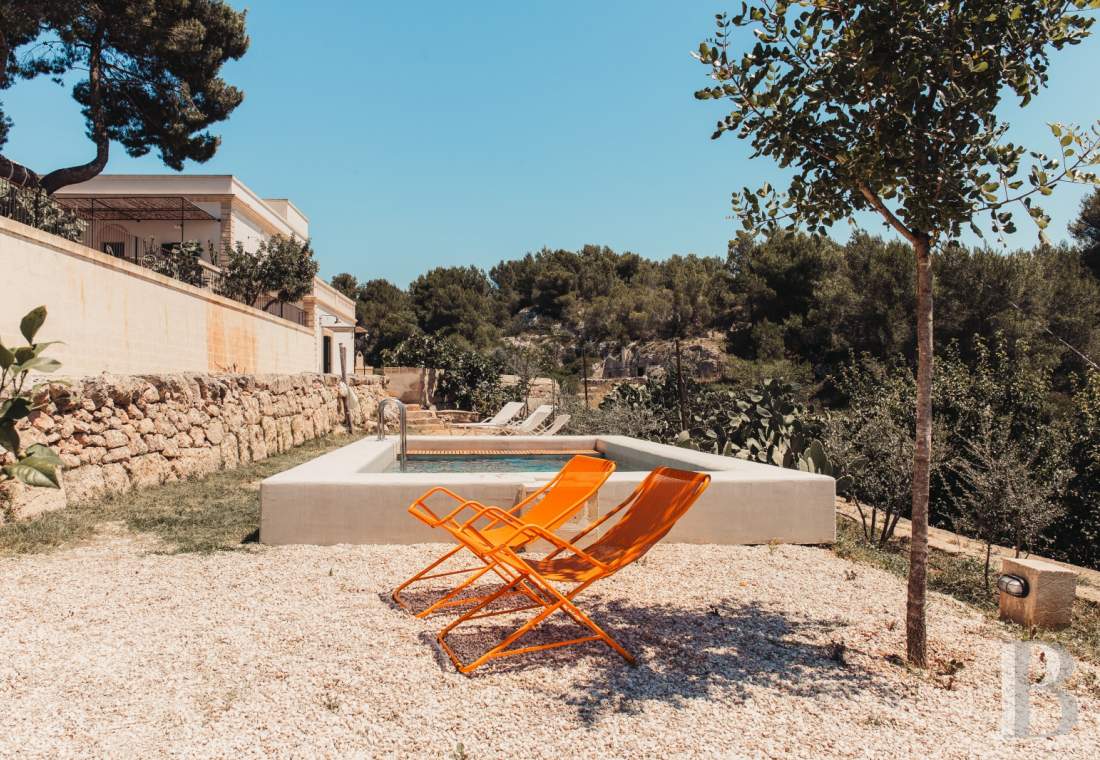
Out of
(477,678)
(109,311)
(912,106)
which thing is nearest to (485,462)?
(109,311)

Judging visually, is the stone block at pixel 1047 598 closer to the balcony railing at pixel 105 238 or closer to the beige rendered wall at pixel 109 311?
the beige rendered wall at pixel 109 311

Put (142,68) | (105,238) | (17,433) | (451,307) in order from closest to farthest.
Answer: (17,433) < (142,68) < (105,238) < (451,307)

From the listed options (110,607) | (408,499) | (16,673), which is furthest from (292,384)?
(16,673)

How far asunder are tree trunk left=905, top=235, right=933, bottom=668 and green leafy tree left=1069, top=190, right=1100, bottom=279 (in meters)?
21.7

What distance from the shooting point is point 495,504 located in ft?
16.0

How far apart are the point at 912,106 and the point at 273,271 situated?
20.6 metres

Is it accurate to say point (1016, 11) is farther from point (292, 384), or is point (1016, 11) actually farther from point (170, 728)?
point (292, 384)

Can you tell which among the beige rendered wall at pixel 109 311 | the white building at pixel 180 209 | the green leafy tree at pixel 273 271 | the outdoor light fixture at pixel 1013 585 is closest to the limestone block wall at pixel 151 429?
the beige rendered wall at pixel 109 311

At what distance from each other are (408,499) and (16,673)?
2365mm

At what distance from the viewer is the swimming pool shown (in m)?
9.78

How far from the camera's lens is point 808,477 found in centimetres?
516

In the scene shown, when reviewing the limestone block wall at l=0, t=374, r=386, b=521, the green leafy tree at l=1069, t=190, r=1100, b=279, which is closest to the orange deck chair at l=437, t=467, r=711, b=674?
the limestone block wall at l=0, t=374, r=386, b=521

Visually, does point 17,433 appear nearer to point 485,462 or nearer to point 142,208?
point 485,462

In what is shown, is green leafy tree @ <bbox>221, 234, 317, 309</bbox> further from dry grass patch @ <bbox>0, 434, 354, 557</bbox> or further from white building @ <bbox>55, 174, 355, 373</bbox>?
dry grass patch @ <bbox>0, 434, 354, 557</bbox>
